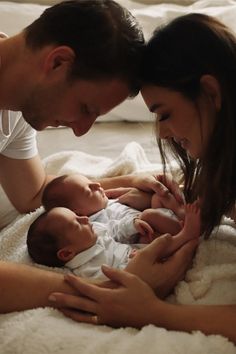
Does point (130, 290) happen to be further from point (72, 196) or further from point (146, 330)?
point (72, 196)

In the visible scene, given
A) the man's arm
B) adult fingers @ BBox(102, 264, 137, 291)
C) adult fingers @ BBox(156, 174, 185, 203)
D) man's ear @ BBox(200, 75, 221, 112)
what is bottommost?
the man's arm

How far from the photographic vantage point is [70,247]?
125 centimetres

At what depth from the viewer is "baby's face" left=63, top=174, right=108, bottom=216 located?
4.53 ft

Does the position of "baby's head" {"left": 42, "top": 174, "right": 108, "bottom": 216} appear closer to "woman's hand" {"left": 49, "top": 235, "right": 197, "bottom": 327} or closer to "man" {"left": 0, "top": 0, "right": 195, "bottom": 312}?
"man" {"left": 0, "top": 0, "right": 195, "bottom": 312}

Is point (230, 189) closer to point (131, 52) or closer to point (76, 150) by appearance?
point (131, 52)

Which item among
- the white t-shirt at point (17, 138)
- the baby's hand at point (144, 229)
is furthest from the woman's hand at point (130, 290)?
the white t-shirt at point (17, 138)

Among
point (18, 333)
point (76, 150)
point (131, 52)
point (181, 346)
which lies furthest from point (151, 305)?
point (76, 150)

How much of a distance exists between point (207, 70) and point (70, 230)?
0.50 metres

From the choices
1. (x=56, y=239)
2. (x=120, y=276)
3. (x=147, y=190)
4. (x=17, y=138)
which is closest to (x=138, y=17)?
(x=17, y=138)

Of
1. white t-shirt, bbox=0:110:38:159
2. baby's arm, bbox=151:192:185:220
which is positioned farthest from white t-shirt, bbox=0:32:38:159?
baby's arm, bbox=151:192:185:220

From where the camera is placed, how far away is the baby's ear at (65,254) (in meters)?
1.24

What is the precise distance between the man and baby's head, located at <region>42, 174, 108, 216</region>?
179mm

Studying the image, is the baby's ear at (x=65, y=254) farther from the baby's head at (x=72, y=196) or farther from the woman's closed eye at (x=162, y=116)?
the woman's closed eye at (x=162, y=116)

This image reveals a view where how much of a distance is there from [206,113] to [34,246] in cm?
51
